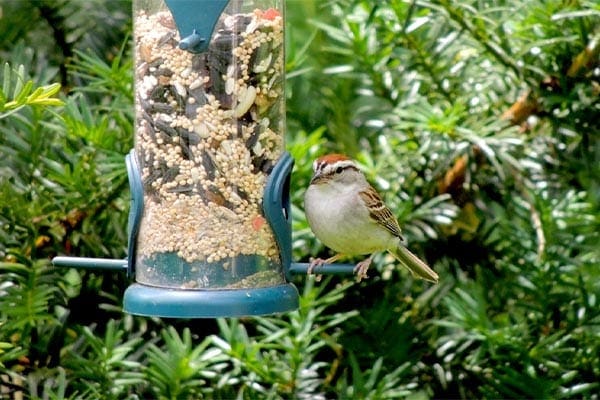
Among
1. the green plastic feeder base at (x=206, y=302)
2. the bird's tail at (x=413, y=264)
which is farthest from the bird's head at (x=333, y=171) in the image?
the green plastic feeder base at (x=206, y=302)

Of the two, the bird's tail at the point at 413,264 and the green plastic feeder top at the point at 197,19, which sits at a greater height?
the green plastic feeder top at the point at 197,19

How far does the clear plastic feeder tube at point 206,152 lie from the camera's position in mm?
3424

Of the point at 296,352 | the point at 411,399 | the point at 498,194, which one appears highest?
the point at 498,194

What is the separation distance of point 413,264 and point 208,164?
666 millimetres

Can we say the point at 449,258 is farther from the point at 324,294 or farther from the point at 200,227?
the point at 200,227

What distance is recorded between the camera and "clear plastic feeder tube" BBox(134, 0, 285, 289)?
342 cm

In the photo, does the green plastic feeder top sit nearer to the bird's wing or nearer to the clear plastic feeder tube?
the clear plastic feeder tube

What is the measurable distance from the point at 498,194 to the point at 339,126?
0.58m

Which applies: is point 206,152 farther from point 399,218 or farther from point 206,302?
point 399,218

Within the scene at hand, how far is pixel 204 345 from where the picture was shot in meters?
3.53

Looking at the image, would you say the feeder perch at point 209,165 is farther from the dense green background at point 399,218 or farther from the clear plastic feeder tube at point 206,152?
the dense green background at point 399,218

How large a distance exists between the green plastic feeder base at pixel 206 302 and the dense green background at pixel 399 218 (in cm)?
22

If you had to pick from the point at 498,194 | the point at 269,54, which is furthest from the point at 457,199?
the point at 269,54

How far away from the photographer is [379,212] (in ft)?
12.0
